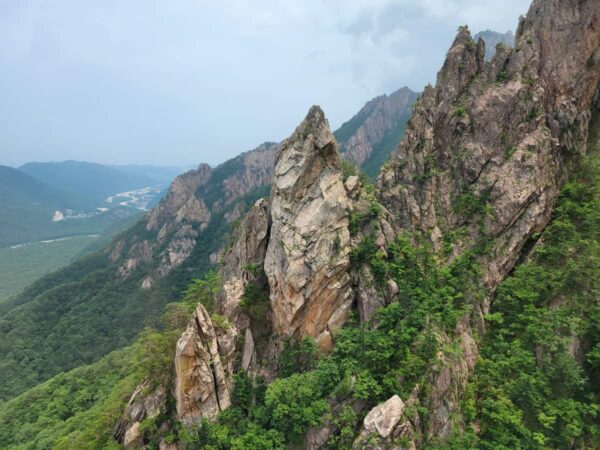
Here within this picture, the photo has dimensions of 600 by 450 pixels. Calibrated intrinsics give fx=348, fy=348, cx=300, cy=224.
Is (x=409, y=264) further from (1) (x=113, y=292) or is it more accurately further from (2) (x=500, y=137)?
(1) (x=113, y=292)

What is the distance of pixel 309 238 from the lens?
88.7 feet

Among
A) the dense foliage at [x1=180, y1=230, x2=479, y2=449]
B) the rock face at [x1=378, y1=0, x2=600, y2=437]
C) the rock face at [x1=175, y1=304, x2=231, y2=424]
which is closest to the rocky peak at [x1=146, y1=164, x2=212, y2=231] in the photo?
the rock face at [x1=378, y1=0, x2=600, y2=437]

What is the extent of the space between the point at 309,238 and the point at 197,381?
521 inches

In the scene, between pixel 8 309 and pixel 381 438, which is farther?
pixel 8 309

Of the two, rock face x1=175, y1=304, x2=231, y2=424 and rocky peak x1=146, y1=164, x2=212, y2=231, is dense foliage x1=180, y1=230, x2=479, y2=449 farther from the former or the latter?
rocky peak x1=146, y1=164, x2=212, y2=231

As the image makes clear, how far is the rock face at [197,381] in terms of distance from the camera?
81.7 feet

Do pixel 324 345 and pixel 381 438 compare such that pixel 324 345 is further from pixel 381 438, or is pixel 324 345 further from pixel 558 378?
pixel 558 378

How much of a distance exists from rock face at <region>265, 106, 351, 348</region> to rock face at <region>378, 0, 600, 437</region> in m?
6.23

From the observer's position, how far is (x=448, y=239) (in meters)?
29.9

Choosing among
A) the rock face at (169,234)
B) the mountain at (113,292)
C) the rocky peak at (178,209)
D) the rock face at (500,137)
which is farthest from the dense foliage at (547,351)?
the rocky peak at (178,209)

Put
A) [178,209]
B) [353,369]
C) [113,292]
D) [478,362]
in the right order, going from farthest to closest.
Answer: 1. [178,209]
2. [113,292]
3. [478,362]
4. [353,369]

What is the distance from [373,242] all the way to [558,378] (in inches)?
558

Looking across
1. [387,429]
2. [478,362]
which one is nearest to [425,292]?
[478,362]

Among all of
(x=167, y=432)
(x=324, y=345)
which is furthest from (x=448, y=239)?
(x=167, y=432)
